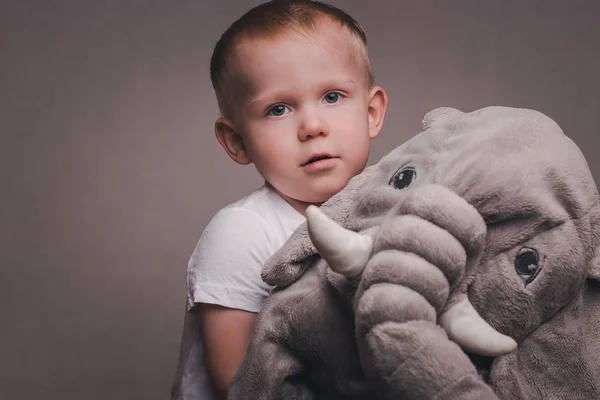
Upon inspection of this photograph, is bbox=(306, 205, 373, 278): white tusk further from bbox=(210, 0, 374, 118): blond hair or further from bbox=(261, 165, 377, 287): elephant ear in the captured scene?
bbox=(210, 0, 374, 118): blond hair

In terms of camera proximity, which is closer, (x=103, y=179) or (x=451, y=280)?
(x=451, y=280)

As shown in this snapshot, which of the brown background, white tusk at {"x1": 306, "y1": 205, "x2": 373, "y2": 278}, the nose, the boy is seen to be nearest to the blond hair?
the boy

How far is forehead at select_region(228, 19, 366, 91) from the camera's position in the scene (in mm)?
1237

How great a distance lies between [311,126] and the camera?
1.22 m

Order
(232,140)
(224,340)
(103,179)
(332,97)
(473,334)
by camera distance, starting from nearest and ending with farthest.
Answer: (473,334) → (224,340) → (332,97) → (232,140) → (103,179)

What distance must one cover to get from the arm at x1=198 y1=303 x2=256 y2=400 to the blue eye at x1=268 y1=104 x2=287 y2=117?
11.1 inches

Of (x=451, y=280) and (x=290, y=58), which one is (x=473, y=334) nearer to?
(x=451, y=280)

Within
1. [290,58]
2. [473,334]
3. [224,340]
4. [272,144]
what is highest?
[290,58]

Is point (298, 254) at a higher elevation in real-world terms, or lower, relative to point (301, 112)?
lower

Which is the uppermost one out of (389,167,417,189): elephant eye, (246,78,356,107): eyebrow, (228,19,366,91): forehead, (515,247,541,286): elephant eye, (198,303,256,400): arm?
(228,19,366,91): forehead

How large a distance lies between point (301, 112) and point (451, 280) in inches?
20.5

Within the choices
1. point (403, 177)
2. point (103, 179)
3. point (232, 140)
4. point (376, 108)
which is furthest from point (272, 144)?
point (103, 179)

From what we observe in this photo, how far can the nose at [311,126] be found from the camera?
48.0 inches

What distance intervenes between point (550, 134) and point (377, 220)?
190 millimetres
